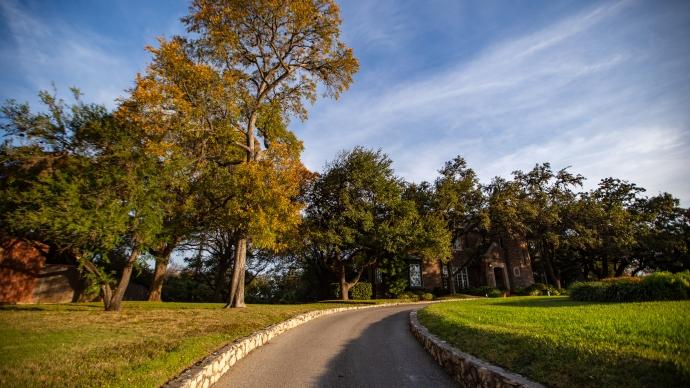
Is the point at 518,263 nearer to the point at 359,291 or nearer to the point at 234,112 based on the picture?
the point at 359,291

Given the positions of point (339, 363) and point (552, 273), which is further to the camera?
point (552, 273)

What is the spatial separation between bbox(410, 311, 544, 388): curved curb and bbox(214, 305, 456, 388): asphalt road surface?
25 centimetres

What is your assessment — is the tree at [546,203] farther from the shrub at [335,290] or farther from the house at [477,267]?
the shrub at [335,290]

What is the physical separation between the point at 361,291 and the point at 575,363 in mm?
29470

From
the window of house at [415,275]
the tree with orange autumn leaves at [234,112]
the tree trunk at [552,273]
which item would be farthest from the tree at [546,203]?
the tree with orange autumn leaves at [234,112]

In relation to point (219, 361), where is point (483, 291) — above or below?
above

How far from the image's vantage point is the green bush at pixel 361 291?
110 ft

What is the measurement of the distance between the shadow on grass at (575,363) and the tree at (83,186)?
1514cm

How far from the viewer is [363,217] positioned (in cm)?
2964

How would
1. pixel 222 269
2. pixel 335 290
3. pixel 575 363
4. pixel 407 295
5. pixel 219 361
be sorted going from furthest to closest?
pixel 222 269 → pixel 335 290 → pixel 407 295 → pixel 219 361 → pixel 575 363

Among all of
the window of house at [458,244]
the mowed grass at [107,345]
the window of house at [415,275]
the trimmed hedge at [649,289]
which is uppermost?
the window of house at [458,244]

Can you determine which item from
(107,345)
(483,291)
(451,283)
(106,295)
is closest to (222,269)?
(106,295)

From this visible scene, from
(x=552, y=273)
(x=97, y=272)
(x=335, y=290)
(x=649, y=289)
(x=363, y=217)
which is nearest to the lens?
(x=649, y=289)

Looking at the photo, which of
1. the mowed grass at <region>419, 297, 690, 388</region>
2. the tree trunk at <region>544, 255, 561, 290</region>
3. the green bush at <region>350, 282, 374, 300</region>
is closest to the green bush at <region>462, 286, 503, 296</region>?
the tree trunk at <region>544, 255, 561, 290</region>
